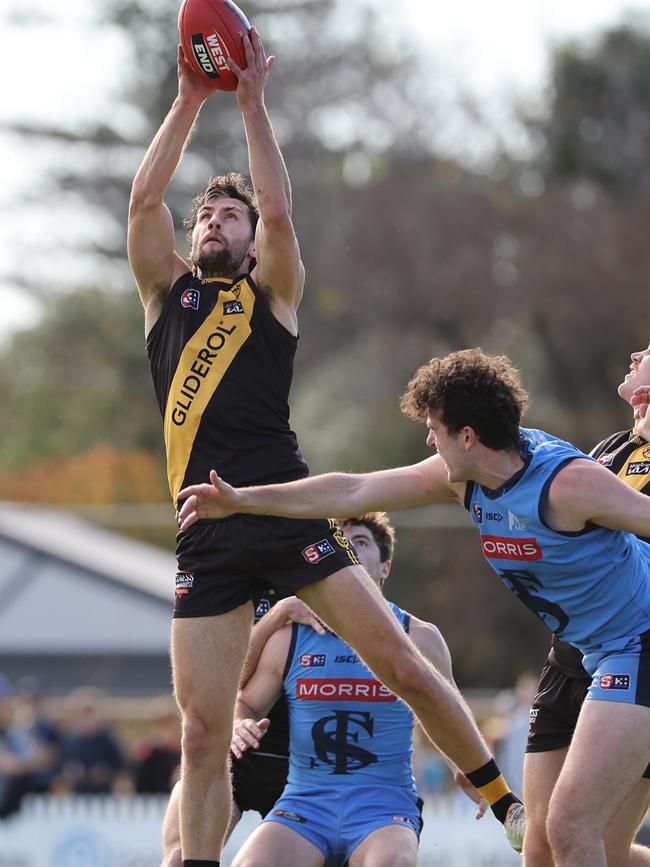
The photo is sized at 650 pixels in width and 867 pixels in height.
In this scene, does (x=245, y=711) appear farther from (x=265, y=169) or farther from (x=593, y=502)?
(x=265, y=169)

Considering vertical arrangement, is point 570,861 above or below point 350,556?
below

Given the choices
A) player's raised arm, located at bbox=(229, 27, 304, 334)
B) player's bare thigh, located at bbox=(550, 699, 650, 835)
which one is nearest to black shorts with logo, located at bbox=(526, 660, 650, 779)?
player's bare thigh, located at bbox=(550, 699, 650, 835)

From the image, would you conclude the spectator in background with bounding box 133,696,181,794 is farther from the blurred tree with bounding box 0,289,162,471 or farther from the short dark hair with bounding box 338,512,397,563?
the blurred tree with bounding box 0,289,162,471

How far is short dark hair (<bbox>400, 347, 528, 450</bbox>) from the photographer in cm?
551

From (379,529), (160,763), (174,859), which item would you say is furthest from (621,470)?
(160,763)

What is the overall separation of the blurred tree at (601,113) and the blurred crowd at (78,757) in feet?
77.8

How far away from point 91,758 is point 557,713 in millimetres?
8458

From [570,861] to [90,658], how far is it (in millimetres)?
15465

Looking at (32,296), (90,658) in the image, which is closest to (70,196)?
(32,296)

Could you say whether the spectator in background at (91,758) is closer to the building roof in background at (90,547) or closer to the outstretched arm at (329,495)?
the building roof in background at (90,547)

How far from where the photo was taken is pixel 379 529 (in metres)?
7.04

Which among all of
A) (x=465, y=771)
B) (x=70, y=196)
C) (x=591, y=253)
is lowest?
(x=465, y=771)

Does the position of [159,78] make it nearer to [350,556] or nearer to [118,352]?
[118,352]

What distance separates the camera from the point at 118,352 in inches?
1481
